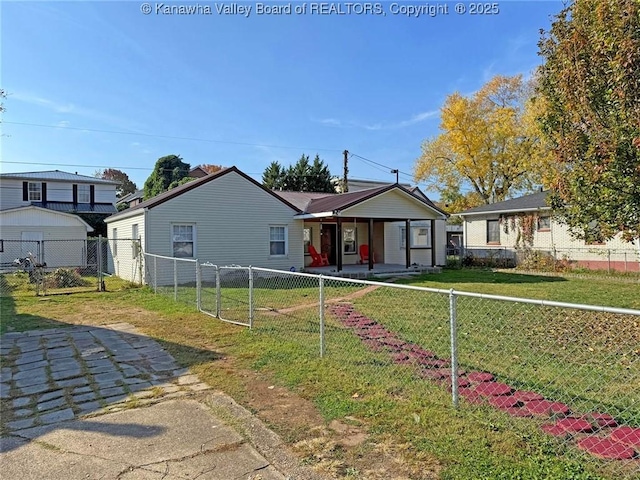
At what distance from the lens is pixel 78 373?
5.30m

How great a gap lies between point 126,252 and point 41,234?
10.8 metres

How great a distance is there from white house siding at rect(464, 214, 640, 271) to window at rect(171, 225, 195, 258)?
13.1m

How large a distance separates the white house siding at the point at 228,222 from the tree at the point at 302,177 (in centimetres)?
1975

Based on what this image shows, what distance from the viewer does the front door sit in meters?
21.6

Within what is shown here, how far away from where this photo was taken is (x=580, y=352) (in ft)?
20.2

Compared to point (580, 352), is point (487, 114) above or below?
above

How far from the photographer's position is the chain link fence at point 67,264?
13891 mm

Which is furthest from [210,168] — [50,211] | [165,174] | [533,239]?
[533,239]

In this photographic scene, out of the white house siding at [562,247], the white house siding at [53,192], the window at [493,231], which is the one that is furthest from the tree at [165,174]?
the window at [493,231]

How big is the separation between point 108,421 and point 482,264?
2172cm

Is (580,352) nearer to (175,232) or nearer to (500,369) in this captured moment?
(500,369)

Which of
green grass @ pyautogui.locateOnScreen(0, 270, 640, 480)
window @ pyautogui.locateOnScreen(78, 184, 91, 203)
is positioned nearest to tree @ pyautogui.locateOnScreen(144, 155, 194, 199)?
window @ pyautogui.locateOnScreen(78, 184, 91, 203)

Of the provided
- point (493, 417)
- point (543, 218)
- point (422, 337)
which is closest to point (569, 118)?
point (422, 337)

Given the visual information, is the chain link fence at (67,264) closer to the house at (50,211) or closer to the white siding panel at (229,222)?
the house at (50,211)
